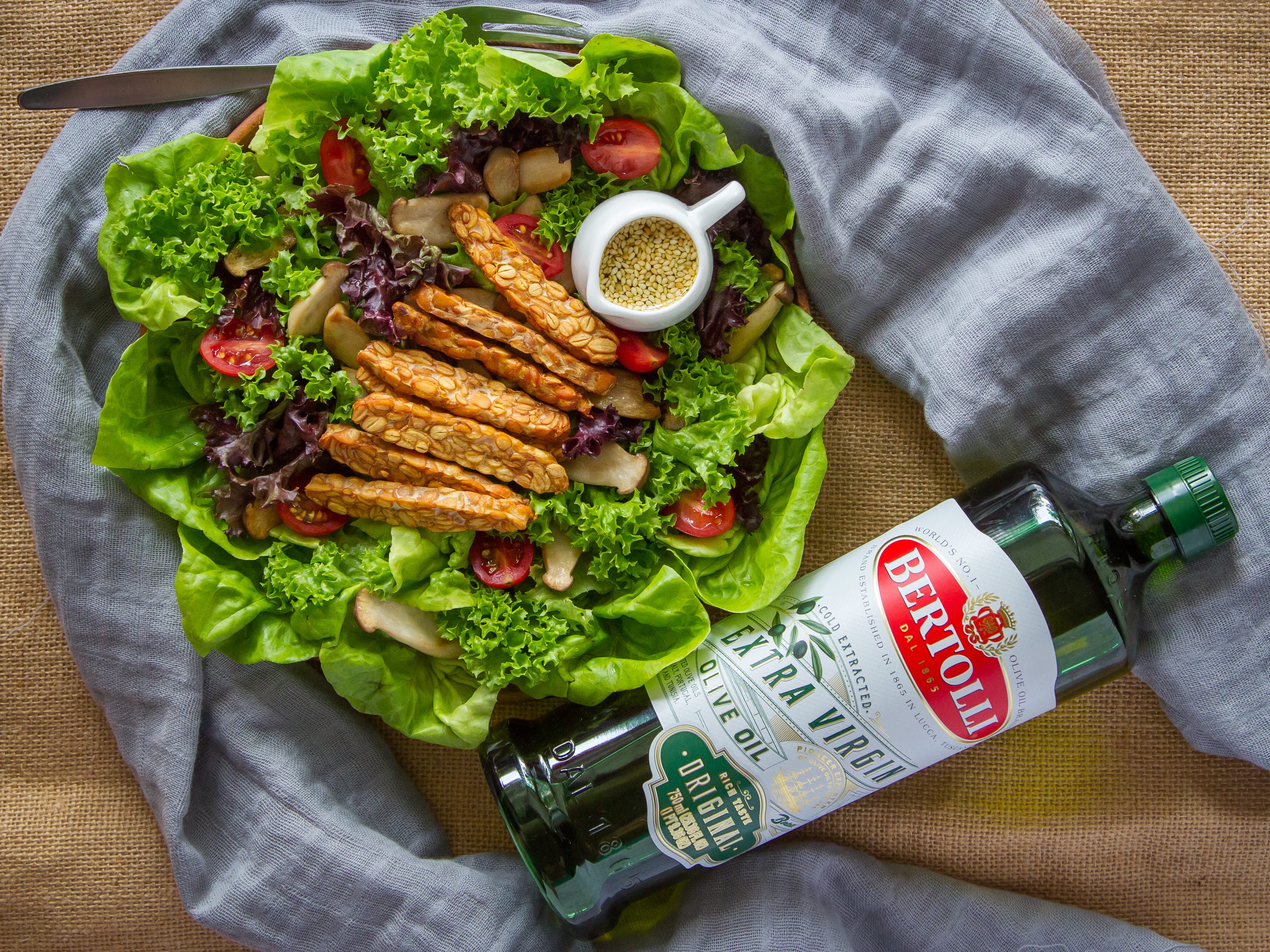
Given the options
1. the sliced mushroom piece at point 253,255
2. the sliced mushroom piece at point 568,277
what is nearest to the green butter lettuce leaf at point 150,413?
the sliced mushroom piece at point 253,255

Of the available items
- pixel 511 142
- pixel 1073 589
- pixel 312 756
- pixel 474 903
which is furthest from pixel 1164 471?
pixel 312 756

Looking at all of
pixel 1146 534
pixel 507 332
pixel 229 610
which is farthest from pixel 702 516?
pixel 229 610

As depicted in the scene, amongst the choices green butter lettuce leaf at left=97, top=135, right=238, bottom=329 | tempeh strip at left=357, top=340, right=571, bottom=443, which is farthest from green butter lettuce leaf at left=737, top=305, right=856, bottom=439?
green butter lettuce leaf at left=97, top=135, right=238, bottom=329

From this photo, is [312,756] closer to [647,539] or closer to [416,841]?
[416,841]

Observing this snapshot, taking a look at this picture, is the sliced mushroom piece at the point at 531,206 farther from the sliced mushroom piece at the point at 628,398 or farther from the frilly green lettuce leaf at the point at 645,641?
the frilly green lettuce leaf at the point at 645,641

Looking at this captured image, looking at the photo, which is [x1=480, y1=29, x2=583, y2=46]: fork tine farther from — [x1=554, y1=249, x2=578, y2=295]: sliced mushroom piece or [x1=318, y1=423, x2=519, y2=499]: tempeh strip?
[x1=318, y1=423, x2=519, y2=499]: tempeh strip

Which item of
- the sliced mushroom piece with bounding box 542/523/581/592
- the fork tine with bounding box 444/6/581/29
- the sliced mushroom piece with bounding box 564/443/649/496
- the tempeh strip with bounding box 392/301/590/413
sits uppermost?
the fork tine with bounding box 444/6/581/29

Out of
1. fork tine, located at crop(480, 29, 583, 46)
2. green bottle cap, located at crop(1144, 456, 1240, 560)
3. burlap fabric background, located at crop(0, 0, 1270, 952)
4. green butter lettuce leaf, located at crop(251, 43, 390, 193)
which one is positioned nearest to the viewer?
green bottle cap, located at crop(1144, 456, 1240, 560)
